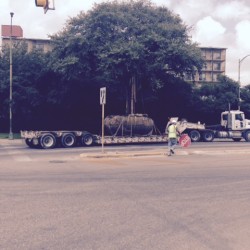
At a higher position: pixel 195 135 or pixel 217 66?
pixel 217 66

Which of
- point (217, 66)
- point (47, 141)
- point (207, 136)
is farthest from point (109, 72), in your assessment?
point (217, 66)

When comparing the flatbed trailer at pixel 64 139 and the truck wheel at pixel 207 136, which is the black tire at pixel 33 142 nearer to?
the flatbed trailer at pixel 64 139

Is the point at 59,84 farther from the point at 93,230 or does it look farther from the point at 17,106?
the point at 93,230

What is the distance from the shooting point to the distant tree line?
3197 centimetres

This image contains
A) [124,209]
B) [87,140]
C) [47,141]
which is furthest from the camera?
[87,140]

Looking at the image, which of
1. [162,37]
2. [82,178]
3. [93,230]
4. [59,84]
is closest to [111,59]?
[162,37]

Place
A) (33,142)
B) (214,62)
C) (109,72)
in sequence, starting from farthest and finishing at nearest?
(214,62) → (109,72) → (33,142)

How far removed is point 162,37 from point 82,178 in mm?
22233

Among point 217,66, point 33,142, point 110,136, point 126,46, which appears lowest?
point 33,142

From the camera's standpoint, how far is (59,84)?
4050cm

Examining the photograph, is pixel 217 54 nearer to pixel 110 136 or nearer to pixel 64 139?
pixel 110 136

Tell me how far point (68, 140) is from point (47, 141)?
4.43ft

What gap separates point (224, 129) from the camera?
3397 cm

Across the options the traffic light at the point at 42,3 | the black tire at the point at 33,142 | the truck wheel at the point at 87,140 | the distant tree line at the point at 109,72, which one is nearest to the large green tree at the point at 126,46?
the distant tree line at the point at 109,72
